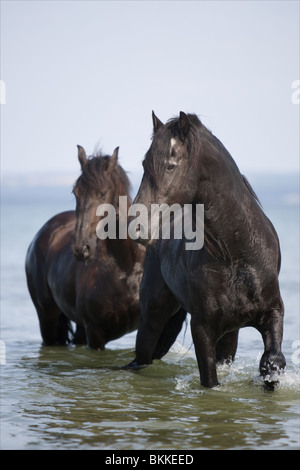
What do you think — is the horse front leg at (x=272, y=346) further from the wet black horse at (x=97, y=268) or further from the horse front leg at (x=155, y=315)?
the wet black horse at (x=97, y=268)

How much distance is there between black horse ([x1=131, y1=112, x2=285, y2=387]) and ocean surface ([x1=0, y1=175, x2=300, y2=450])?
1.01 ft

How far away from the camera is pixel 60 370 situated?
7.87 meters

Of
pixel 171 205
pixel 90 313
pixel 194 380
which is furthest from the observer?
pixel 90 313

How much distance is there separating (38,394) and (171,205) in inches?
74.7

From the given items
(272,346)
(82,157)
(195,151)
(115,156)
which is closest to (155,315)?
(272,346)

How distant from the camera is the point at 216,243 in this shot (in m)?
5.90

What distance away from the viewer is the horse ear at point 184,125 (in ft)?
18.3

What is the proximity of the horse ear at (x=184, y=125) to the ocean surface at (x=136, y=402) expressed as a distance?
177 centimetres

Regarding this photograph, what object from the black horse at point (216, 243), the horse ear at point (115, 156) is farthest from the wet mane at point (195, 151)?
the horse ear at point (115, 156)

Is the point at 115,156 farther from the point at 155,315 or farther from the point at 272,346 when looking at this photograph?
the point at 272,346

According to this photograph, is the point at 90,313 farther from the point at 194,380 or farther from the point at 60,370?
the point at 194,380
